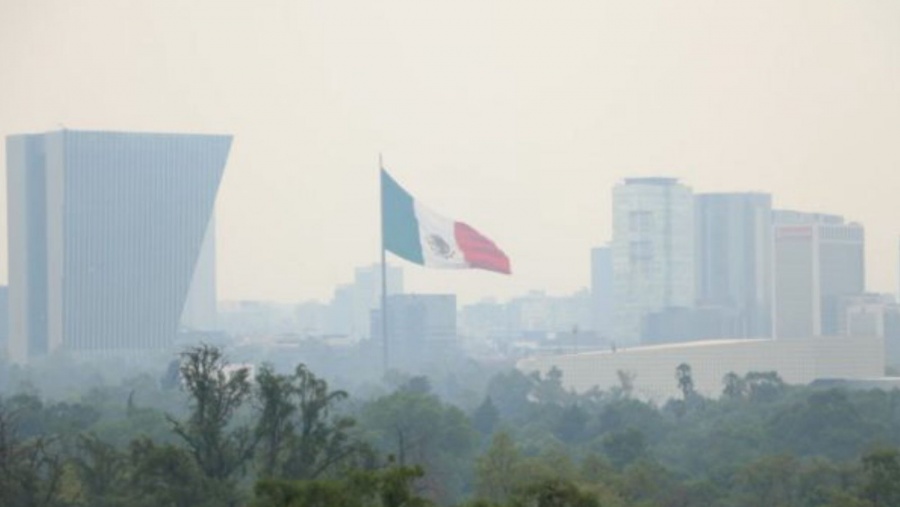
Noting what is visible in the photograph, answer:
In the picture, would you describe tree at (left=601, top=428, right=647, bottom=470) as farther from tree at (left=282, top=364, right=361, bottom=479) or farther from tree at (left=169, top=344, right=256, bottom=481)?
tree at (left=169, top=344, right=256, bottom=481)

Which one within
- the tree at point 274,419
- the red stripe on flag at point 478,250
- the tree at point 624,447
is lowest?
the tree at point 624,447

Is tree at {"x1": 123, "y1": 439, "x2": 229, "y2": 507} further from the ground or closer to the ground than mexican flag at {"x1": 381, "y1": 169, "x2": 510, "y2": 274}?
closer to the ground

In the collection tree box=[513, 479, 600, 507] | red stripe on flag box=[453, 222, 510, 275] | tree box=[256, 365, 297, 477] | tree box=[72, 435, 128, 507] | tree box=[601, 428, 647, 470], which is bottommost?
tree box=[601, 428, 647, 470]

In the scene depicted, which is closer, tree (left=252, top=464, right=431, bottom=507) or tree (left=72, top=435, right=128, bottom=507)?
tree (left=252, top=464, right=431, bottom=507)

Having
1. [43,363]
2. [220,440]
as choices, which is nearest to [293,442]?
[220,440]

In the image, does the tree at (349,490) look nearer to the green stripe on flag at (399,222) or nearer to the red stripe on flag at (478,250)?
the red stripe on flag at (478,250)

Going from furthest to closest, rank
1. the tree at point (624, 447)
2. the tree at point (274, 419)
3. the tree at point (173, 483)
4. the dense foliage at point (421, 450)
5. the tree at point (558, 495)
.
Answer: the tree at point (624, 447) < the tree at point (274, 419) < the dense foliage at point (421, 450) < the tree at point (173, 483) < the tree at point (558, 495)

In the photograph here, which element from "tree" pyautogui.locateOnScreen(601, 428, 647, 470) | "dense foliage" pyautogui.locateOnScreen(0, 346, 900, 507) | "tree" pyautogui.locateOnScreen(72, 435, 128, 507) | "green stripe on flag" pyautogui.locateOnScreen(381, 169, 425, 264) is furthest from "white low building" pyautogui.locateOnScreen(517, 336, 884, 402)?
"tree" pyautogui.locateOnScreen(72, 435, 128, 507)

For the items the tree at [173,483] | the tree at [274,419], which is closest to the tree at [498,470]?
the tree at [274,419]

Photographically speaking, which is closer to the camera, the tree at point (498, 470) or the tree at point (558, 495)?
the tree at point (558, 495)

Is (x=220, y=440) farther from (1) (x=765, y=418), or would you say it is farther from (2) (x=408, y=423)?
(1) (x=765, y=418)
